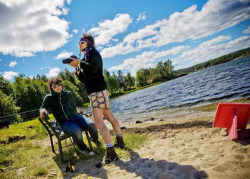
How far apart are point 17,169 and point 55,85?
7.94ft

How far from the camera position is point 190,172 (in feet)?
7.98

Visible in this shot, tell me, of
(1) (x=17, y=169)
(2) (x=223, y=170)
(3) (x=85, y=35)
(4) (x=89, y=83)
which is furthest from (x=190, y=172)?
(1) (x=17, y=169)

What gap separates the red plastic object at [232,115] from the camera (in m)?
3.42

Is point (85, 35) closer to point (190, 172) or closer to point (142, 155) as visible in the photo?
point (142, 155)

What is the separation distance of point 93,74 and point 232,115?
328 centimetres

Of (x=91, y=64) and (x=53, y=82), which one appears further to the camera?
(x=53, y=82)

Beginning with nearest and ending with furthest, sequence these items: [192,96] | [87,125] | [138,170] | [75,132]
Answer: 1. [138,170]
2. [75,132]
3. [87,125]
4. [192,96]

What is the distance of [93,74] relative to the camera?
349 centimetres

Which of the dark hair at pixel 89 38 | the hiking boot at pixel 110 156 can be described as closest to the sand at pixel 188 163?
the hiking boot at pixel 110 156

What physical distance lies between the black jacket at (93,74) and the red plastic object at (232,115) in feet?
8.97

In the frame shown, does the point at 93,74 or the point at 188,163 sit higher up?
the point at 93,74

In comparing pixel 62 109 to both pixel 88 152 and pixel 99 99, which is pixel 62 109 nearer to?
pixel 88 152

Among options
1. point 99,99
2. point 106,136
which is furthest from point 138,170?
point 99,99

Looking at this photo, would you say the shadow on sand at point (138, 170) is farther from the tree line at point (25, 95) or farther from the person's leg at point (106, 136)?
the tree line at point (25, 95)
